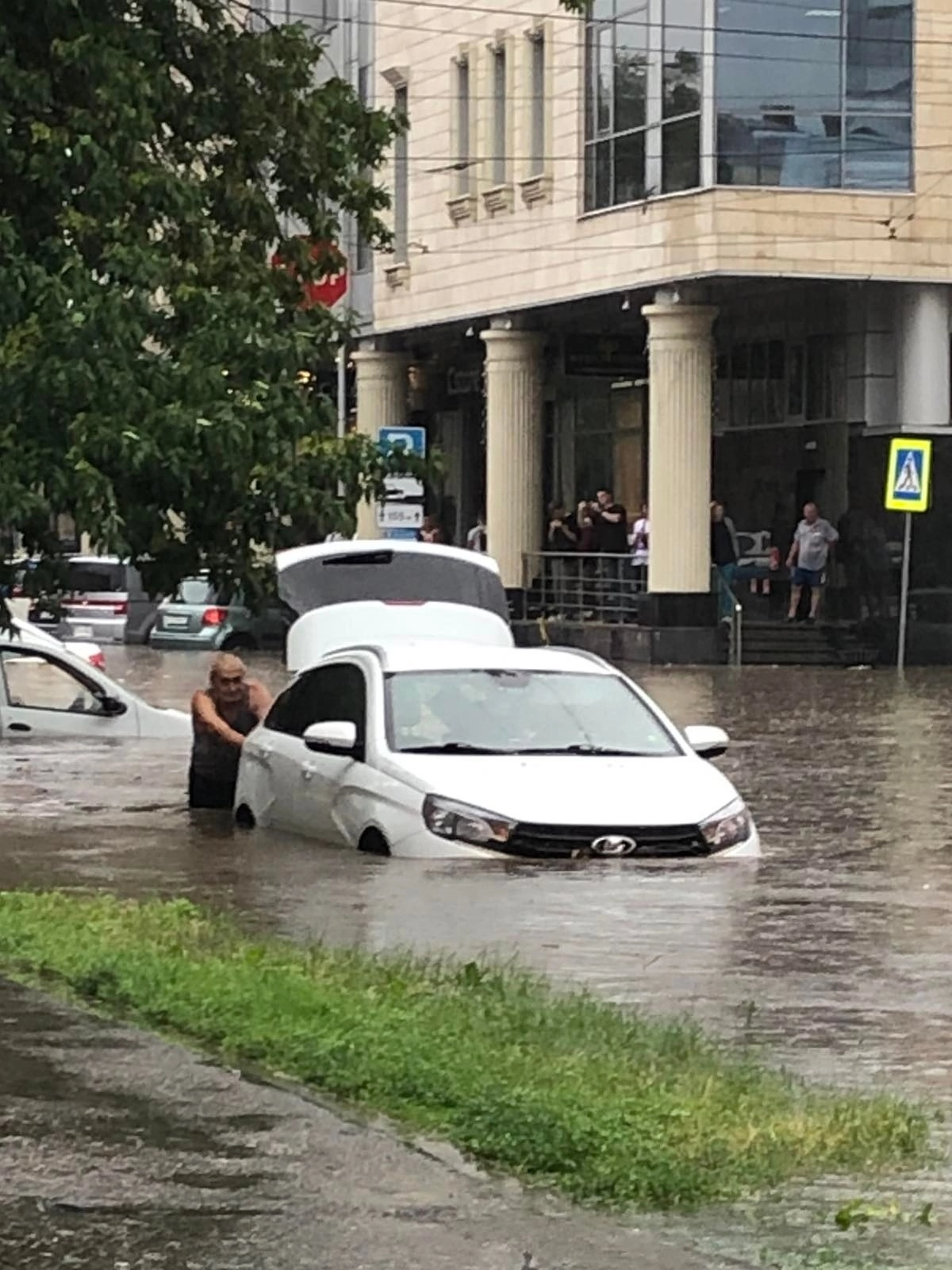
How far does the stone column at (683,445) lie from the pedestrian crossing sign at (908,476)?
4954mm

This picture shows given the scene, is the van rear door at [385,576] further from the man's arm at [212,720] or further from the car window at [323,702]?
the car window at [323,702]

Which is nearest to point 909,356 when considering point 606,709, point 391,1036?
point 606,709

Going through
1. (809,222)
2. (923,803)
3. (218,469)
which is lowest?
(923,803)

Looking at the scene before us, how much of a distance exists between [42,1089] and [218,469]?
7.60 m

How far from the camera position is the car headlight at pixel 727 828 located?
51.9 ft

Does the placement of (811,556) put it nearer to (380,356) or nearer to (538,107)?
(538,107)

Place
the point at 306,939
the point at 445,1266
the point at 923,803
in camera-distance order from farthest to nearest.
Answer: the point at 923,803
the point at 306,939
the point at 445,1266

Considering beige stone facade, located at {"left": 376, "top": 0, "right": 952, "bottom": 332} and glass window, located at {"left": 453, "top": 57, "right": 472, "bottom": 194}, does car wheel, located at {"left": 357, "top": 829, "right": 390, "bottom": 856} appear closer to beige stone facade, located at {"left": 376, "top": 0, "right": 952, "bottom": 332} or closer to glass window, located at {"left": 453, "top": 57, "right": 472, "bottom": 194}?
beige stone facade, located at {"left": 376, "top": 0, "right": 952, "bottom": 332}

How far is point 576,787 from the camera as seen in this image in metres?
15.8

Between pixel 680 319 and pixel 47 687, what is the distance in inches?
834

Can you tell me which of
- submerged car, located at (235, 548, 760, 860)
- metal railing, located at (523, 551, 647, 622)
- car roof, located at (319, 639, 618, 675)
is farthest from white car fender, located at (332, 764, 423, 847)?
metal railing, located at (523, 551, 647, 622)

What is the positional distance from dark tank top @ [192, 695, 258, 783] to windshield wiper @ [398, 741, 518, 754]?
3840 millimetres

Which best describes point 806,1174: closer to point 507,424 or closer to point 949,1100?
point 949,1100

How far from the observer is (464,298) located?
5147 cm
